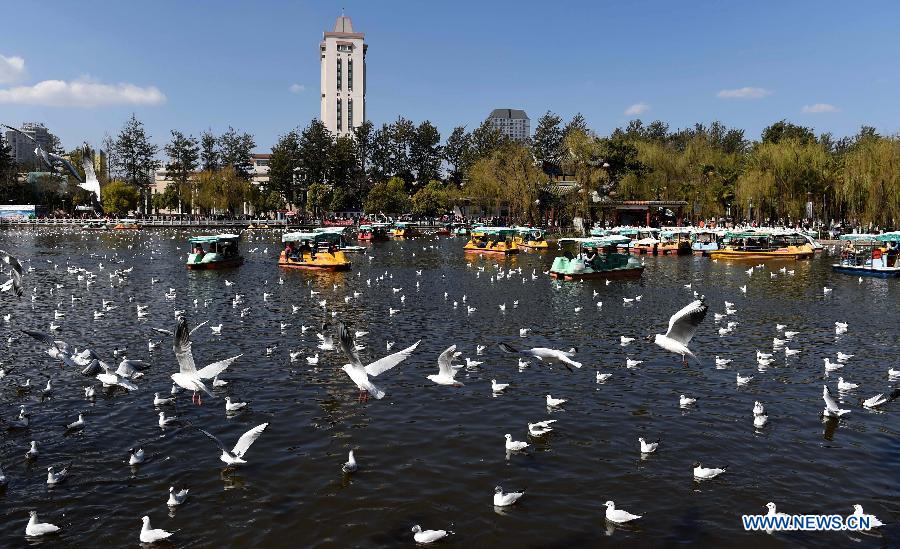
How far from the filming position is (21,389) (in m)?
17.0

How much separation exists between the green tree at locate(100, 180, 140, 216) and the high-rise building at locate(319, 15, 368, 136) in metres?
61.3

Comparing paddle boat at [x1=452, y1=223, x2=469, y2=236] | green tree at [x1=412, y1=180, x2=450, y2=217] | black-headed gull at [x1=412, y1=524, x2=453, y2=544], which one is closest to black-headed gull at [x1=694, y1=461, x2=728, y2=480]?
black-headed gull at [x1=412, y1=524, x2=453, y2=544]

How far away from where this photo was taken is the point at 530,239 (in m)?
72.0

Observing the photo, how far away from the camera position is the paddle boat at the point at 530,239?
69.1 meters

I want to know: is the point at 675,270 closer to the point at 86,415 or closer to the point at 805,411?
the point at 805,411

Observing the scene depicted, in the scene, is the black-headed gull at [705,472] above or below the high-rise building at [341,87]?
below

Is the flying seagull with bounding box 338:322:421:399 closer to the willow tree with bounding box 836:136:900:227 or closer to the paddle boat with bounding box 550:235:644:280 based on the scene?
the paddle boat with bounding box 550:235:644:280

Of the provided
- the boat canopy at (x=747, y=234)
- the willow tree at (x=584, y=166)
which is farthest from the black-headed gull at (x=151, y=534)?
the willow tree at (x=584, y=166)

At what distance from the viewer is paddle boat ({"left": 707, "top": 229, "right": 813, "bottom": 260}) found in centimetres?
5634

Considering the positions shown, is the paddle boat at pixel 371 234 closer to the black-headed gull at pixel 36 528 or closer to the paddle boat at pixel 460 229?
the paddle boat at pixel 460 229

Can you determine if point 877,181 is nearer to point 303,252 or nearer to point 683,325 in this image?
point 303,252

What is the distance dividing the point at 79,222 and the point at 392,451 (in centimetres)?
11858

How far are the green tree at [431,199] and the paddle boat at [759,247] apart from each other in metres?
62.1

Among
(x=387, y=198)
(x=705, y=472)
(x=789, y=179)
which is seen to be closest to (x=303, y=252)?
(x=705, y=472)
